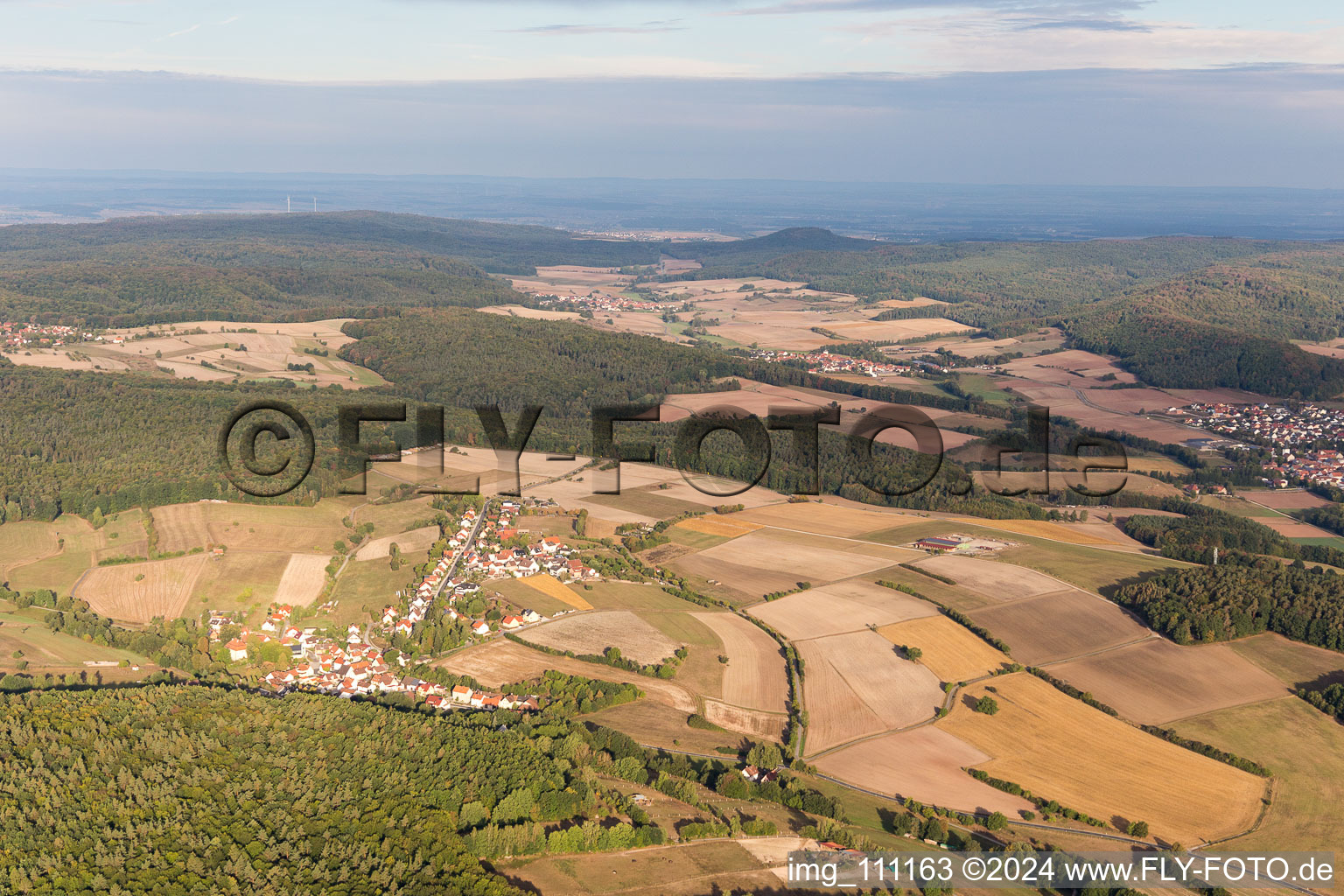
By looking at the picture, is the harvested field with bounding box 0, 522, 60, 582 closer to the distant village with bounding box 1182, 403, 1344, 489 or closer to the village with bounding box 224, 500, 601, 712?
the village with bounding box 224, 500, 601, 712

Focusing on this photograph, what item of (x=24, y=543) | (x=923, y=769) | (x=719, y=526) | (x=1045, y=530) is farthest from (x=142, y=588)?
(x=1045, y=530)

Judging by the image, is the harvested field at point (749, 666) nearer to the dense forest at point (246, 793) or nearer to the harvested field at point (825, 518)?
the dense forest at point (246, 793)

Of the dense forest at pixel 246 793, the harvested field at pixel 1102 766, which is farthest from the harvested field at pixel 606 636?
the harvested field at pixel 1102 766

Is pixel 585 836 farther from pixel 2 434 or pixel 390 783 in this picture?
pixel 2 434

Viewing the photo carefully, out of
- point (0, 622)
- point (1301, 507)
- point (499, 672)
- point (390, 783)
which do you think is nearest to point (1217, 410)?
point (1301, 507)

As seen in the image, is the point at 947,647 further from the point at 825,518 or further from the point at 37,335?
the point at 37,335

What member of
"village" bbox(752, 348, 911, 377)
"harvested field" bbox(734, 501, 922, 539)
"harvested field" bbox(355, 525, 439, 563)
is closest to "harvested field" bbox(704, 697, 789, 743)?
"harvested field" bbox(355, 525, 439, 563)
